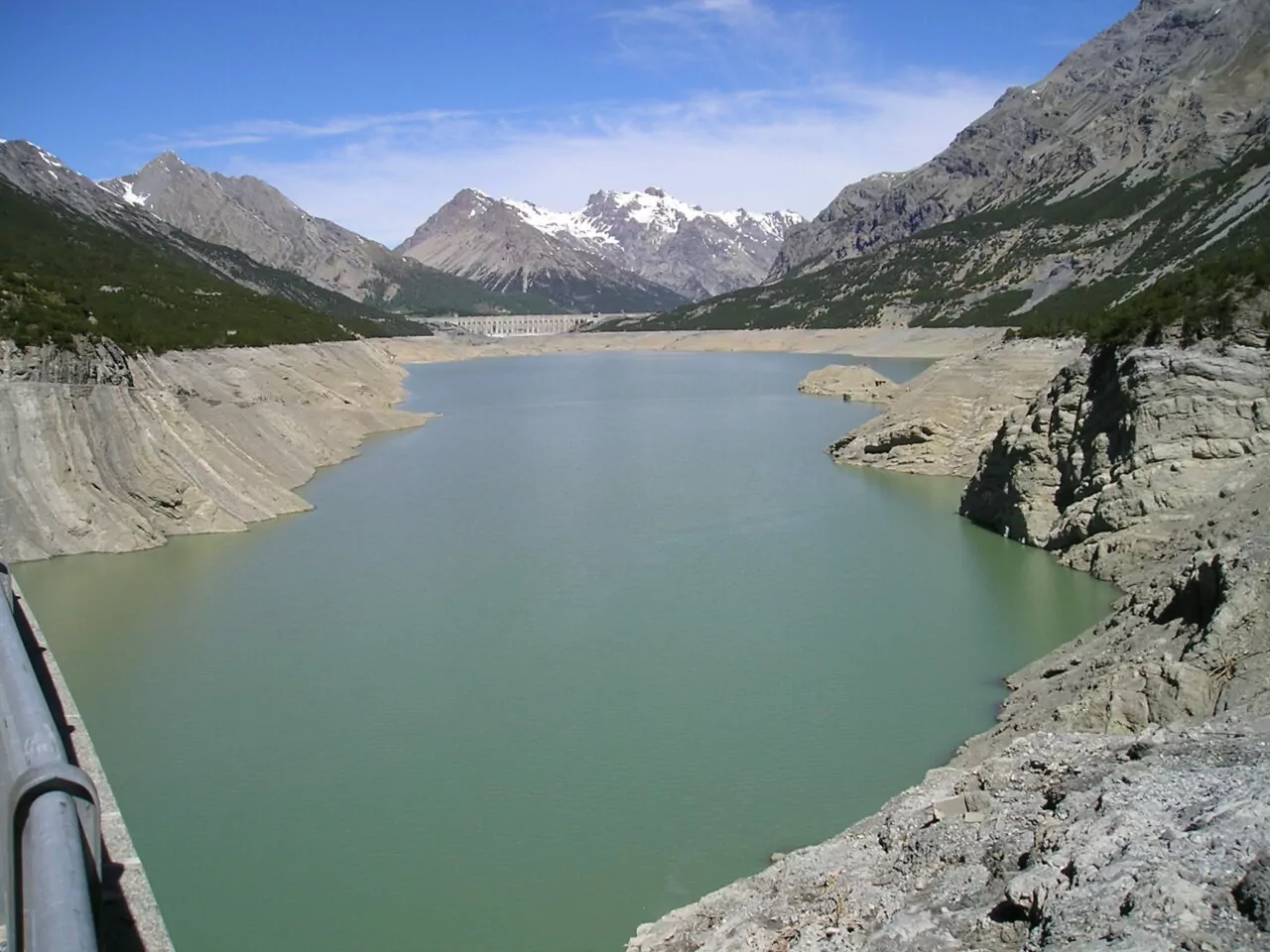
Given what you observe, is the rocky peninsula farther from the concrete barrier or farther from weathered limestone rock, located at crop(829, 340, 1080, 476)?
the concrete barrier

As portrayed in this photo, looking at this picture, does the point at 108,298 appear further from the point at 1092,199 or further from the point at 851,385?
the point at 1092,199

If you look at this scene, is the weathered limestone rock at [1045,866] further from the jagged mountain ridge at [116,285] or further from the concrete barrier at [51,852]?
the jagged mountain ridge at [116,285]

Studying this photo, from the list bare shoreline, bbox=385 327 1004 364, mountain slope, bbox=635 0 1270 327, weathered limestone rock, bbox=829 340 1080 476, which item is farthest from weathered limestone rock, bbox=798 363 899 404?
bare shoreline, bbox=385 327 1004 364

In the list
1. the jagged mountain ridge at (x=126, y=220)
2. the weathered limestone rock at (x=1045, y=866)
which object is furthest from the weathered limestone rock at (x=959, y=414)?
the jagged mountain ridge at (x=126, y=220)

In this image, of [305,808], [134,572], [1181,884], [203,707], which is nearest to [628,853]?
[305,808]

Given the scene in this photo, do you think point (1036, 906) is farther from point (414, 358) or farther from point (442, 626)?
point (414, 358)

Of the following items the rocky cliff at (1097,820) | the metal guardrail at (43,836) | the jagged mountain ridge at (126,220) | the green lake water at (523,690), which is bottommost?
the green lake water at (523,690)

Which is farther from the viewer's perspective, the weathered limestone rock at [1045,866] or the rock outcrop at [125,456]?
the rock outcrop at [125,456]
